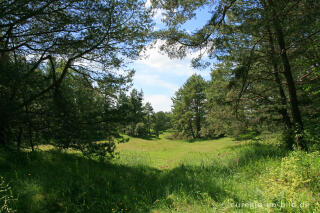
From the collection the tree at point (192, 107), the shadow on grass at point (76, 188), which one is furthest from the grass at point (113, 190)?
the tree at point (192, 107)

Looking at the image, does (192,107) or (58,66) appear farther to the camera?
(192,107)

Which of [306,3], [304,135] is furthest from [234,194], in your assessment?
[306,3]

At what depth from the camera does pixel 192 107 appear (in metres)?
35.3

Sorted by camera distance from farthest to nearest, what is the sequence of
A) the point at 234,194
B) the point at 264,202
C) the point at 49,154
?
the point at 49,154
the point at 234,194
the point at 264,202

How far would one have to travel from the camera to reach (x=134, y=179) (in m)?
4.92

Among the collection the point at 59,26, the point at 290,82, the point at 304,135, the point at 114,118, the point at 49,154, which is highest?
the point at 59,26

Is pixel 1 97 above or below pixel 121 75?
below

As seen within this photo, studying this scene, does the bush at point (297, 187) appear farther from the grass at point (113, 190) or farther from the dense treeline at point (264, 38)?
the dense treeline at point (264, 38)

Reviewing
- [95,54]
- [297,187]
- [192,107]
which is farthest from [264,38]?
[192,107]

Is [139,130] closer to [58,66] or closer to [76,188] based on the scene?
[58,66]

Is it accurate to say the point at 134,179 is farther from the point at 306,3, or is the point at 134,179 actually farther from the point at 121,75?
the point at 306,3

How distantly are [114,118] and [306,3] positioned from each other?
267 inches

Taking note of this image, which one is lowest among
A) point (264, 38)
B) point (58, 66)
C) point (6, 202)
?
point (6, 202)

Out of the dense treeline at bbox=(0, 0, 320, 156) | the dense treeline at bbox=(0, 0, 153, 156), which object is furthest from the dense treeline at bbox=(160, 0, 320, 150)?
the dense treeline at bbox=(0, 0, 153, 156)
